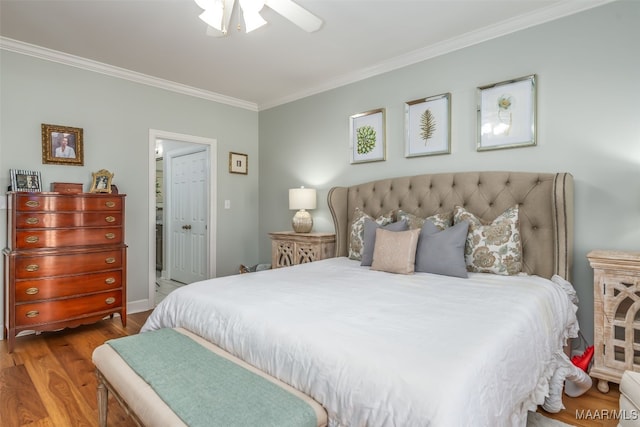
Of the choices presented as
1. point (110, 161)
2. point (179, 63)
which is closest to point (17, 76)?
point (110, 161)

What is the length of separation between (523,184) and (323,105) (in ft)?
7.48

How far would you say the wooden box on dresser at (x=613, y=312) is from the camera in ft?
6.33

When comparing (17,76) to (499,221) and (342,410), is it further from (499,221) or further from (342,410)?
(499,221)

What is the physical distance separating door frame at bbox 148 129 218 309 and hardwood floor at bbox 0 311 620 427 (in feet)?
3.03

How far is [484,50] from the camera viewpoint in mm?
2785

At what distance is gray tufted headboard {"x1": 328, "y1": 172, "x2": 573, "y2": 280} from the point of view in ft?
7.50

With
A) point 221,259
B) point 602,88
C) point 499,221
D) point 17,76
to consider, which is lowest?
point 221,259

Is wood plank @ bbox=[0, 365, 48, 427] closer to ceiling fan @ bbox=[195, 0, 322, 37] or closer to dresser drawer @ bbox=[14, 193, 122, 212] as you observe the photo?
dresser drawer @ bbox=[14, 193, 122, 212]

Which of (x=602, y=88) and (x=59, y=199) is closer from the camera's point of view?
(x=602, y=88)

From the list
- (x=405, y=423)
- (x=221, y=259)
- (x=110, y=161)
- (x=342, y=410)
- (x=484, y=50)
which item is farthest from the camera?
(x=221, y=259)

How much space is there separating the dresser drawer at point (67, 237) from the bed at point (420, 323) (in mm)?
1514

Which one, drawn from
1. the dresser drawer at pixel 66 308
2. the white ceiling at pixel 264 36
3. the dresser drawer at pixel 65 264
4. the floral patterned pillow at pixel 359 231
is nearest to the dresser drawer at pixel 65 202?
the dresser drawer at pixel 65 264

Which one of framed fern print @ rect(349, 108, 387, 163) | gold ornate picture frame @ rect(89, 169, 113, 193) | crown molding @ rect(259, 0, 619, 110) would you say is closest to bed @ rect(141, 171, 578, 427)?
framed fern print @ rect(349, 108, 387, 163)

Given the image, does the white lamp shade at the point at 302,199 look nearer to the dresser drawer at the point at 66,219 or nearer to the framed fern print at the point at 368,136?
the framed fern print at the point at 368,136
